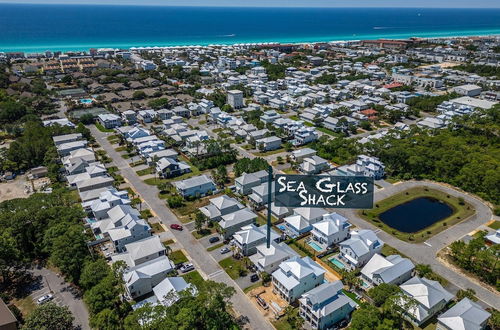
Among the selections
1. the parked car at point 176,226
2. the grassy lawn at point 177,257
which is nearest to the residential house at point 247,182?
the parked car at point 176,226

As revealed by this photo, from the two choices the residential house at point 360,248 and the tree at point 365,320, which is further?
the residential house at point 360,248

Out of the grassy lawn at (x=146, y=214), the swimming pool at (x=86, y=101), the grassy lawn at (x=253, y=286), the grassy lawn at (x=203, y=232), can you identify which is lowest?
the grassy lawn at (x=253, y=286)

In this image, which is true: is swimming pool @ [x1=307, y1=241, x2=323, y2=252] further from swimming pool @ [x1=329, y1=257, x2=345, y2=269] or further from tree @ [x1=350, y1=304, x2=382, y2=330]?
tree @ [x1=350, y1=304, x2=382, y2=330]

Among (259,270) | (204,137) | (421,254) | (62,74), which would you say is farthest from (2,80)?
(421,254)

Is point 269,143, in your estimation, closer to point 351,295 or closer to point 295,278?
point 295,278

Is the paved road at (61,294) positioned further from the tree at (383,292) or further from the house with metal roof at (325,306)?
the tree at (383,292)
